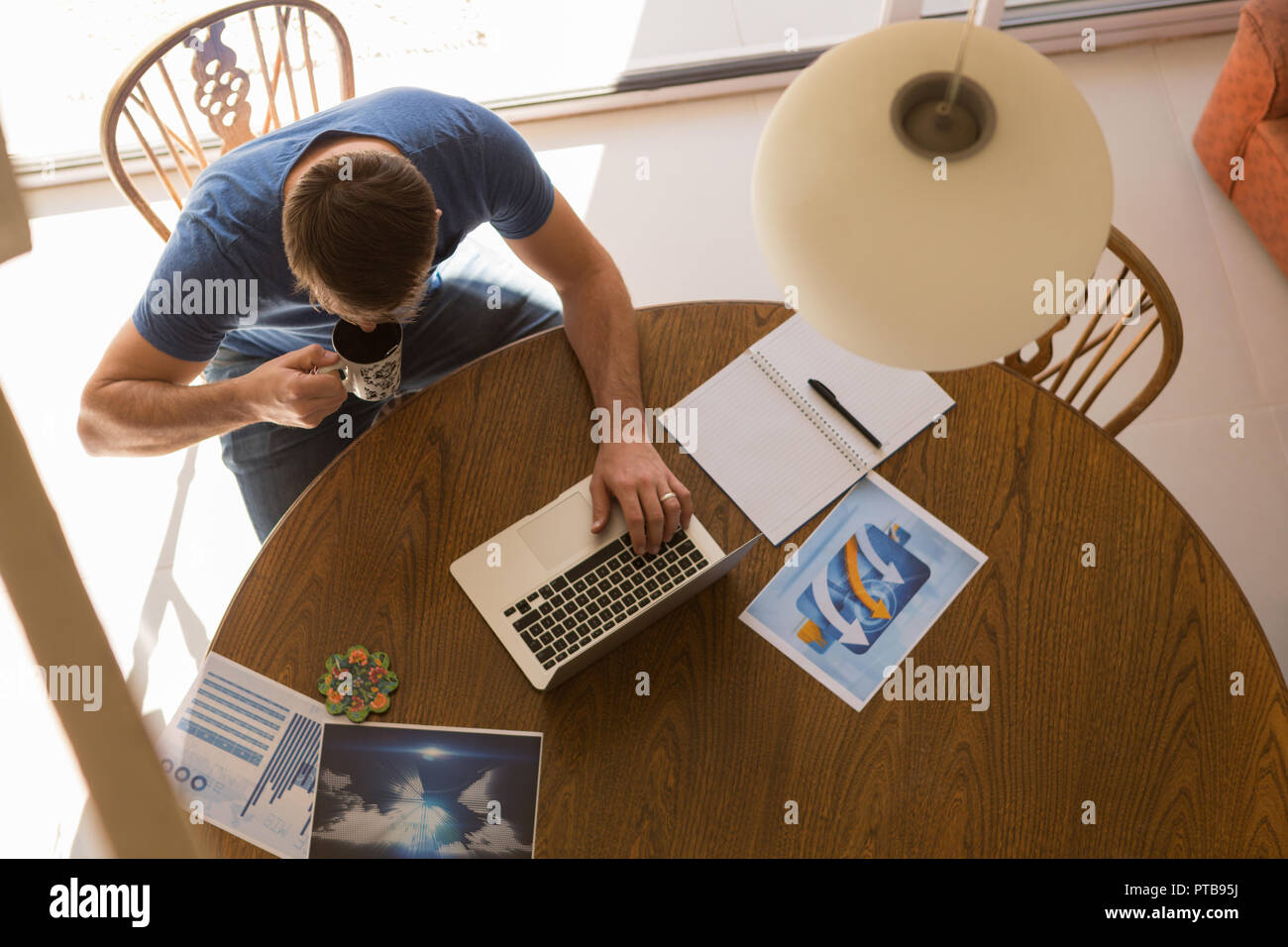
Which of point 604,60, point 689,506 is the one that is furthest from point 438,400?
point 604,60

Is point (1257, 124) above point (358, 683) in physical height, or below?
above

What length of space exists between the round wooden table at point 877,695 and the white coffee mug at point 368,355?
16 centimetres

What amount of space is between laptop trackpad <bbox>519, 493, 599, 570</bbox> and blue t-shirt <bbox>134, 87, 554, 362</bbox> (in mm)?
513

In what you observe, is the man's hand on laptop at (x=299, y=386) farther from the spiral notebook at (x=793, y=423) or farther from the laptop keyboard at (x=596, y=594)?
the spiral notebook at (x=793, y=423)

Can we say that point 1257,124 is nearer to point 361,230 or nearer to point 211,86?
point 361,230

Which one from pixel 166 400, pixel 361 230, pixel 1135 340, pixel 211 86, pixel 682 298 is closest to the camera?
pixel 361 230

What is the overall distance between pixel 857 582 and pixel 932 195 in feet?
2.77

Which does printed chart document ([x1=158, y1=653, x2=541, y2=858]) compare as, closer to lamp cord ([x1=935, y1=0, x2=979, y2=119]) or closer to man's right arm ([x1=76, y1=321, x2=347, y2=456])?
man's right arm ([x1=76, y1=321, x2=347, y2=456])

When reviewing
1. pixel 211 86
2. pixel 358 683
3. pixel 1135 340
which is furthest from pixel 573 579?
pixel 211 86

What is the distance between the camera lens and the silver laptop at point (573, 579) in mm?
1397

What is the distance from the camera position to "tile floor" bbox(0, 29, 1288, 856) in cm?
234

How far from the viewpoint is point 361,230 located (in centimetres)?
134

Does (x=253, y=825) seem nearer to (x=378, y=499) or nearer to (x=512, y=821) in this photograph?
(x=512, y=821)

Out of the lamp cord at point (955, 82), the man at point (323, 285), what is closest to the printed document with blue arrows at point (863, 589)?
A: the man at point (323, 285)
